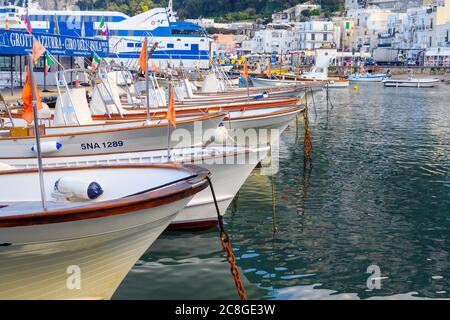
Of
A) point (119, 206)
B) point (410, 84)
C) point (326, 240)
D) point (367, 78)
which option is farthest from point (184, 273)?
point (367, 78)

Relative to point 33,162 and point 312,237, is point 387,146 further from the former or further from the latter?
point 33,162

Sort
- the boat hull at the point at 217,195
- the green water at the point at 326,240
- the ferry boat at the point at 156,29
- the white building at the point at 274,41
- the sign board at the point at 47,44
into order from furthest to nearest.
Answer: the white building at the point at 274,41 → the ferry boat at the point at 156,29 → the sign board at the point at 47,44 → the boat hull at the point at 217,195 → the green water at the point at 326,240

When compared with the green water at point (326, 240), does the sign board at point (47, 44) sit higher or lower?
higher

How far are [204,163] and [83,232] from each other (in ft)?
18.5

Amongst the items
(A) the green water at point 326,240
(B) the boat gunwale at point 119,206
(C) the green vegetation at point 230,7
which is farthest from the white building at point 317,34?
(B) the boat gunwale at point 119,206

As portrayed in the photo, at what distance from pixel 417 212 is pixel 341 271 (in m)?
5.58

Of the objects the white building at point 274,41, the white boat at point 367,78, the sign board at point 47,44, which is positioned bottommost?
the white boat at point 367,78

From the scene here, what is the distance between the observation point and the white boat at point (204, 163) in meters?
13.7

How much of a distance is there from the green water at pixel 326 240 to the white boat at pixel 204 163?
443 millimetres

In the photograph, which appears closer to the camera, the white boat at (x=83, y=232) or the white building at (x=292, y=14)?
the white boat at (x=83, y=232)

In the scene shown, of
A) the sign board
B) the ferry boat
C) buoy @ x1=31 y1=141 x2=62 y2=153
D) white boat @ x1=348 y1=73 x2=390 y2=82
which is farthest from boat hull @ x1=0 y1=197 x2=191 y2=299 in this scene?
white boat @ x1=348 y1=73 x2=390 y2=82

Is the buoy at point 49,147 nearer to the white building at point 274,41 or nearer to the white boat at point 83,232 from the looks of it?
the white boat at point 83,232
